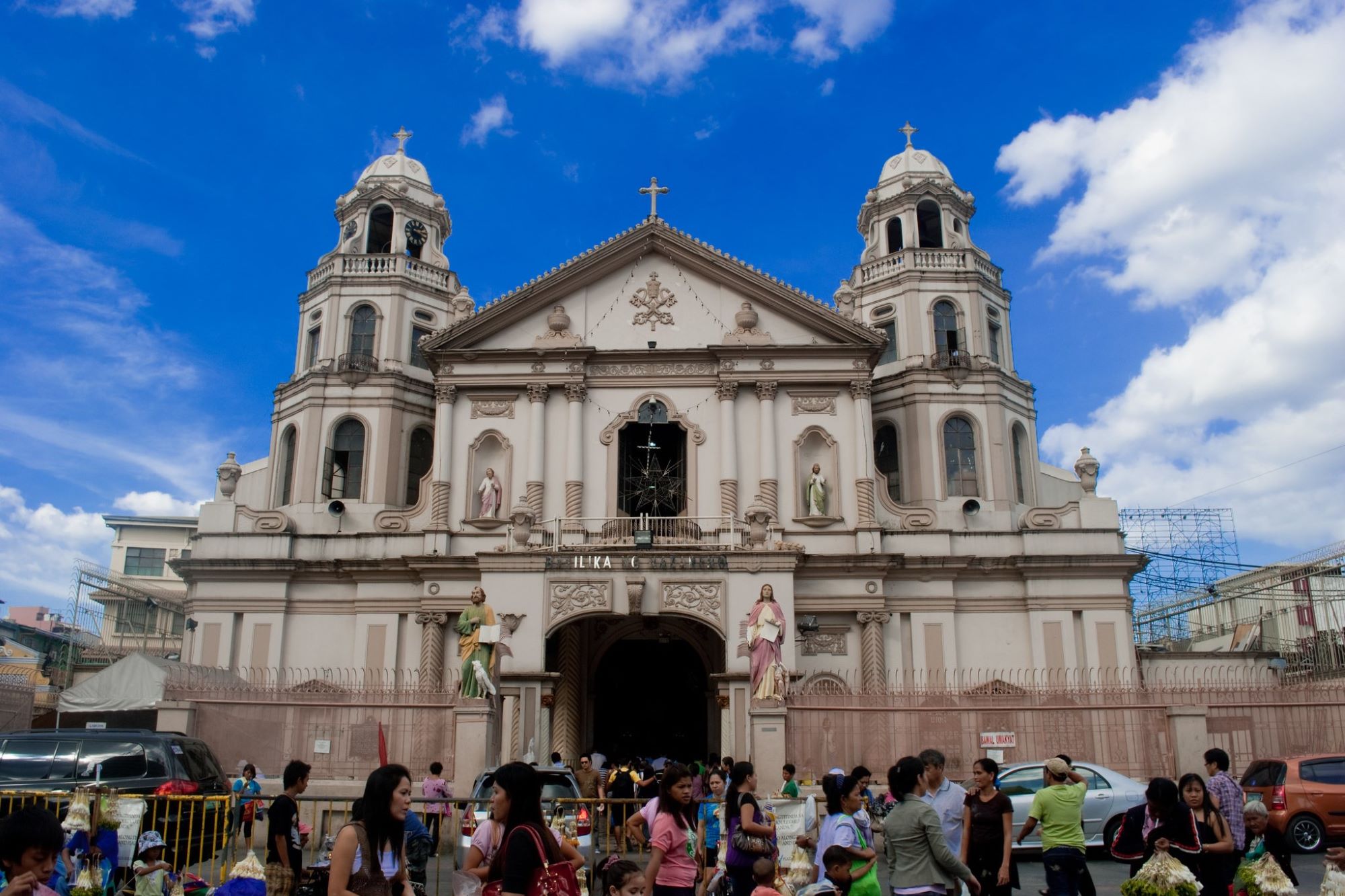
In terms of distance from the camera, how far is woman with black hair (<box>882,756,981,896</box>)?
26.2 ft

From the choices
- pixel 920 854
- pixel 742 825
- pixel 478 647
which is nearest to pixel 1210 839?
pixel 920 854

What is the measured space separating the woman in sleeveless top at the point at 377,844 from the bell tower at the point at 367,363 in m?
27.5

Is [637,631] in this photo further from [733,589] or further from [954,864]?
[954,864]

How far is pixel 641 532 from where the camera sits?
28516 millimetres

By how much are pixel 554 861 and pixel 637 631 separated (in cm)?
2609

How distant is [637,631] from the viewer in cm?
3216

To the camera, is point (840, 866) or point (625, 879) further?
point (840, 866)

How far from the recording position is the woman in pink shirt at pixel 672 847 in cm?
830

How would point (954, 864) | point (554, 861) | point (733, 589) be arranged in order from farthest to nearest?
point (733, 589), point (954, 864), point (554, 861)

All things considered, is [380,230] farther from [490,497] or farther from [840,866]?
[840,866]

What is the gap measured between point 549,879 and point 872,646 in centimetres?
2505

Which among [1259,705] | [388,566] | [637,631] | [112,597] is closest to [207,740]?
[388,566]

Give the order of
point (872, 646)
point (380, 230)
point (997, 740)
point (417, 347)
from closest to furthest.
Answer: point (997, 740), point (872, 646), point (417, 347), point (380, 230)

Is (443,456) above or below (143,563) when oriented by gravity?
below
